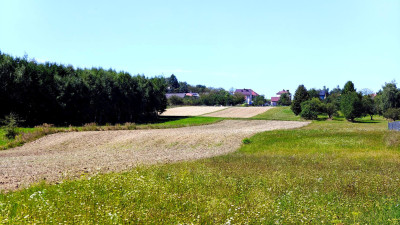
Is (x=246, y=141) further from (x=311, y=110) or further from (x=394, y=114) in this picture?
(x=394, y=114)

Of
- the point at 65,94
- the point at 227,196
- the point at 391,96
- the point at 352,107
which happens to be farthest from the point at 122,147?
the point at 391,96

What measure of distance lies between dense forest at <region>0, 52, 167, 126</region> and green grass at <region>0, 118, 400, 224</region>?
34277 mm

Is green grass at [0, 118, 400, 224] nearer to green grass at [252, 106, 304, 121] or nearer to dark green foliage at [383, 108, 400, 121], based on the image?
green grass at [252, 106, 304, 121]

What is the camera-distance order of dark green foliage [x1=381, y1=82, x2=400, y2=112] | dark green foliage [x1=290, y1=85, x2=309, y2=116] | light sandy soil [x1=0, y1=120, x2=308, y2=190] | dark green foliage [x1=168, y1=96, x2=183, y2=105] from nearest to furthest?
light sandy soil [x1=0, y1=120, x2=308, y2=190]
dark green foliage [x1=290, y1=85, x2=309, y2=116]
dark green foliage [x1=381, y1=82, x2=400, y2=112]
dark green foliage [x1=168, y1=96, x2=183, y2=105]

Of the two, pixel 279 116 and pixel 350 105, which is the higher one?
pixel 350 105

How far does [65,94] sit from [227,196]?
4801 cm

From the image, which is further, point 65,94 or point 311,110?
point 311,110

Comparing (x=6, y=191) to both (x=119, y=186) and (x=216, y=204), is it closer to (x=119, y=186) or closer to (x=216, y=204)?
(x=119, y=186)

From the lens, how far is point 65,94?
2060 inches

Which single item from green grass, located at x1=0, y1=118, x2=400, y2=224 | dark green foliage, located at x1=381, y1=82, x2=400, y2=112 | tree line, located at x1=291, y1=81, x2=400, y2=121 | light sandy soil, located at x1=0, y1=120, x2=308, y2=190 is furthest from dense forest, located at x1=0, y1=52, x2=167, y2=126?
dark green foliage, located at x1=381, y1=82, x2=400, y2=112

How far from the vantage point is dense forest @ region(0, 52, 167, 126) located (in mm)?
46250

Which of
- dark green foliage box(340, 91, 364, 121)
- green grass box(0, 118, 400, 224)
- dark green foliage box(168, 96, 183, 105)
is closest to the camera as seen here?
green grass box(0, 118, 400, 224)

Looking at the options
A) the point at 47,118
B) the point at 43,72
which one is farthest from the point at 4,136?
the point at 43,72

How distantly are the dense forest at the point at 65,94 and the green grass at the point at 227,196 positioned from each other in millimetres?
34277
